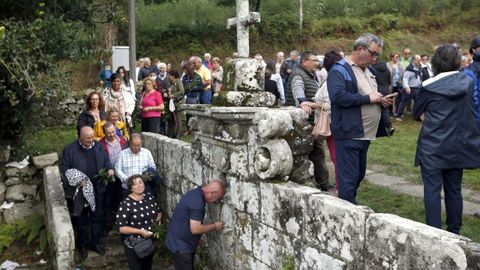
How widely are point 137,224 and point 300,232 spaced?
9.61 ft

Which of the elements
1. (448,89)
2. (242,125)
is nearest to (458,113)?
(448,89)

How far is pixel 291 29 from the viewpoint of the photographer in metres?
22.9

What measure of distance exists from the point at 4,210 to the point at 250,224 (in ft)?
17.7

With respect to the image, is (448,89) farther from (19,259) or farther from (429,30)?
(429,30)

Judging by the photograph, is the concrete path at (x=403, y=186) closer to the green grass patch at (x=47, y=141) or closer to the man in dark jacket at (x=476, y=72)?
the man in dark jacket at (x=476, y=72)

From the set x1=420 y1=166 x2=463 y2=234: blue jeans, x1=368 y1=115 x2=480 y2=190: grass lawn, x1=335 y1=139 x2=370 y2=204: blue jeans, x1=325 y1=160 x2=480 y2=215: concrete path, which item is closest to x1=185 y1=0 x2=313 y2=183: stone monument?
x1=335 y1=139 x2=370 y2=204: blue jeans

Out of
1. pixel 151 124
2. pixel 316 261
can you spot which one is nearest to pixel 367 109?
pixel 316 261

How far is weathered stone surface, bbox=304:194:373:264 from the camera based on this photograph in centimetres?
379

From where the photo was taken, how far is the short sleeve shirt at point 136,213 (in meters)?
6.72

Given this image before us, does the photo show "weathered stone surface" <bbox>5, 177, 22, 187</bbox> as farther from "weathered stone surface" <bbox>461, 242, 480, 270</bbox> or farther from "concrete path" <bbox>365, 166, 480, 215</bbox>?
"weathered stone surface" <bbox>461, 242, 480, 270</bbox>

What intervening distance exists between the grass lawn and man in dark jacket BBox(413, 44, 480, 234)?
10.1ft

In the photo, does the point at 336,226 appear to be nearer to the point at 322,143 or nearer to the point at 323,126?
the point at 323,126

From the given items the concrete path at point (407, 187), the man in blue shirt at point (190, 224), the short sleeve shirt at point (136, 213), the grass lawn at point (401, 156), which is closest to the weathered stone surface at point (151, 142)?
the short sleeve shirt at point (136, 213)

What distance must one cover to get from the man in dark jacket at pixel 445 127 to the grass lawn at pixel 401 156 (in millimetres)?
3090
